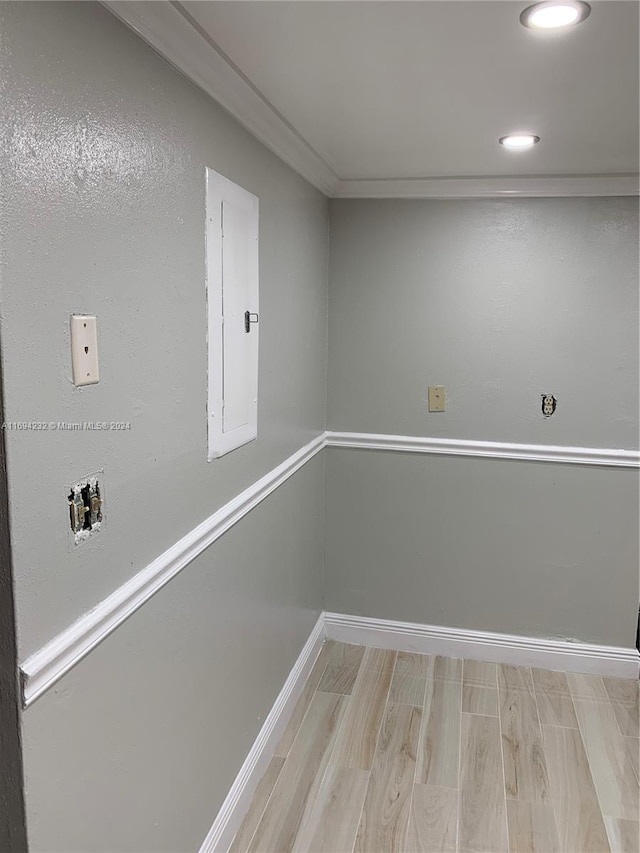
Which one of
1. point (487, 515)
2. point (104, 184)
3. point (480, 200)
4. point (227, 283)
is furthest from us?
point (487, 515)

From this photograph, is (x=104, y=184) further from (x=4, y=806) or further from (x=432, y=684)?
(x=432, y=684)

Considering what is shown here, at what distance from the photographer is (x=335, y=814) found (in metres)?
2.02

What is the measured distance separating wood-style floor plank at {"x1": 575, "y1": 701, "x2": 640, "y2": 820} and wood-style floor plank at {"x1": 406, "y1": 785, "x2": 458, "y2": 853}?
1.54 ft

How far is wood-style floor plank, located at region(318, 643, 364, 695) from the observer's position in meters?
2.71

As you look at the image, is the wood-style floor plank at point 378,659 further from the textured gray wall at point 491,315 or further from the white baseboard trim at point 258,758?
the textured gray wall at point 491,315

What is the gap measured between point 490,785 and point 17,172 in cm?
217

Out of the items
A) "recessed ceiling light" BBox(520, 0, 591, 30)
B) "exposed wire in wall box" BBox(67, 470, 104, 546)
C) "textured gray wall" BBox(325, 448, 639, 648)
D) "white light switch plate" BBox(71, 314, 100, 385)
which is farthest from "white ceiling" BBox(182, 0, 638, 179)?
"textured gray wall" BBox(325, 448, 639, 648)

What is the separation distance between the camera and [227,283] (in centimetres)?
171

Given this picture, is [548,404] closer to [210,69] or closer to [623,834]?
[623,834]

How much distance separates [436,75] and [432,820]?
205cm

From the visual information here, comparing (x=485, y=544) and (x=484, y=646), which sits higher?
(x=485, y=544)

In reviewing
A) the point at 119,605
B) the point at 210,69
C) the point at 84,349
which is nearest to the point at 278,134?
the point at 210,69

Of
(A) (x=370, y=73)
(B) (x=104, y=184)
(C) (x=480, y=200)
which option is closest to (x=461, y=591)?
(C) (x=480, y=200)

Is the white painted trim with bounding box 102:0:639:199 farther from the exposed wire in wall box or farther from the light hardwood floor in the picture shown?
the light hardwood floor
